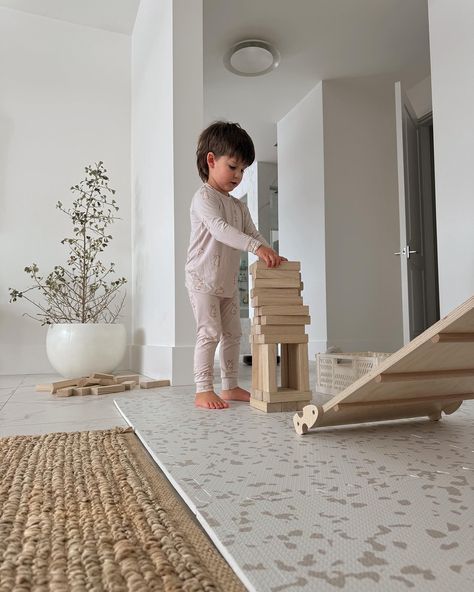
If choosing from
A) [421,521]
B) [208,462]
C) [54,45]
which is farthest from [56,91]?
[421,521]

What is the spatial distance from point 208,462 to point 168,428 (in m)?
0.34

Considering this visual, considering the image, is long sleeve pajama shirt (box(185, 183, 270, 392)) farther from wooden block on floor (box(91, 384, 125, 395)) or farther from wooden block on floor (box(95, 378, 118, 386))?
wooden block on floor (box(95, 378, 118, 386))

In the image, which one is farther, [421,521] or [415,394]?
[415,394]

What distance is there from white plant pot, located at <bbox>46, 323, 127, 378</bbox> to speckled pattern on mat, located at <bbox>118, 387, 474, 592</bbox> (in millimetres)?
1220

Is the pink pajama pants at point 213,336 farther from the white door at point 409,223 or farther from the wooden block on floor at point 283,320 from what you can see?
the white door at point 409,223

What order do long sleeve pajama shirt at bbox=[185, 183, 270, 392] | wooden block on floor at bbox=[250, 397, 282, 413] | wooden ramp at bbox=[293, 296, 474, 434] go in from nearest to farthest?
wooden ramp at bbox=[293, 296, 474, 434] → wooden block on floor at bbox=[250, 397, 282, 413] → long sleeve pajama shirt at bbox=[185, 183, 270, 392]

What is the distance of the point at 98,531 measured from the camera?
1.99 feet

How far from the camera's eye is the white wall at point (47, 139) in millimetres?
2938

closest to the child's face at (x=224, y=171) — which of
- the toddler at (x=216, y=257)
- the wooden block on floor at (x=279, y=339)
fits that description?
the toddler at (x=216, y=257)

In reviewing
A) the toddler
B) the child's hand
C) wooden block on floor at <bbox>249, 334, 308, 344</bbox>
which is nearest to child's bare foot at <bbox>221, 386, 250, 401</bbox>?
the toddler

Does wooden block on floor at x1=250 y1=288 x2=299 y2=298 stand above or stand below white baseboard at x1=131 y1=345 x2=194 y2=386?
above

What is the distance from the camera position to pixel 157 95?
8.46 feet

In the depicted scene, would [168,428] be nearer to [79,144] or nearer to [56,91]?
[79,144]

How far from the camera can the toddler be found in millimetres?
1657
